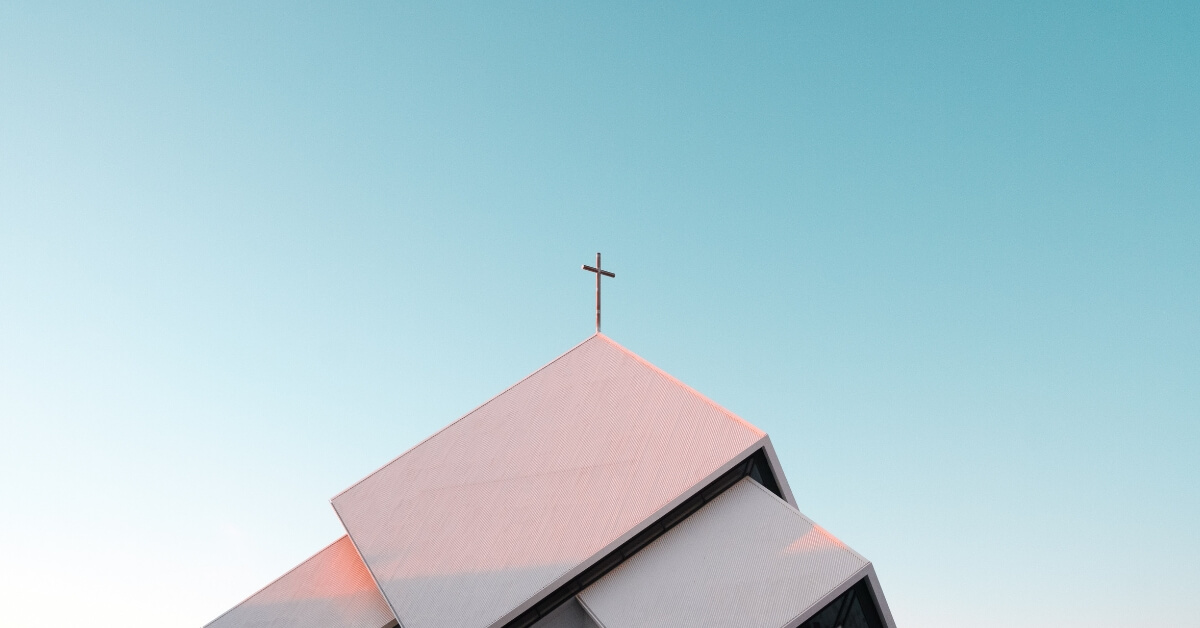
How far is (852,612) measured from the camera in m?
14.6

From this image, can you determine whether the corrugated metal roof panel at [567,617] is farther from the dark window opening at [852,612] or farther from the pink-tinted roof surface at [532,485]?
the dark window opening at [852,612]

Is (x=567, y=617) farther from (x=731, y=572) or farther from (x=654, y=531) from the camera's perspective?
(x=731, y=572)

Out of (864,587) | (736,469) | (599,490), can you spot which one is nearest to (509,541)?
(599,490)

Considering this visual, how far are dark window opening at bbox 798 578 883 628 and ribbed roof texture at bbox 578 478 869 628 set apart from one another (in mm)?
330

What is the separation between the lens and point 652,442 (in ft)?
57.0

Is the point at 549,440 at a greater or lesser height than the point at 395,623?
greater

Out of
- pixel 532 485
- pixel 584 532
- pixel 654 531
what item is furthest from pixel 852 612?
pixel 532 485

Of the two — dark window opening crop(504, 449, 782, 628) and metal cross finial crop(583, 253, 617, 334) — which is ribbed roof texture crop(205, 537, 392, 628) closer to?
dark window opening crop(504, 449, 782, 628)

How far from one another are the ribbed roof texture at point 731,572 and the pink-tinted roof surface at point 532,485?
732mm

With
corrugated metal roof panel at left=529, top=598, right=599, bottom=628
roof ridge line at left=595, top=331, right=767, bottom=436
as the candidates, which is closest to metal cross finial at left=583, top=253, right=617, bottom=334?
→ roof ridge line at left=595, top=331, right=767, bottom=436

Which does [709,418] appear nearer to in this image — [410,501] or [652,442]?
[652,442]

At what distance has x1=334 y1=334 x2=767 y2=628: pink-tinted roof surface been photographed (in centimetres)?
1562

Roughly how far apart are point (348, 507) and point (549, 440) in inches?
166

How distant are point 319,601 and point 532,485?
4.69 m
